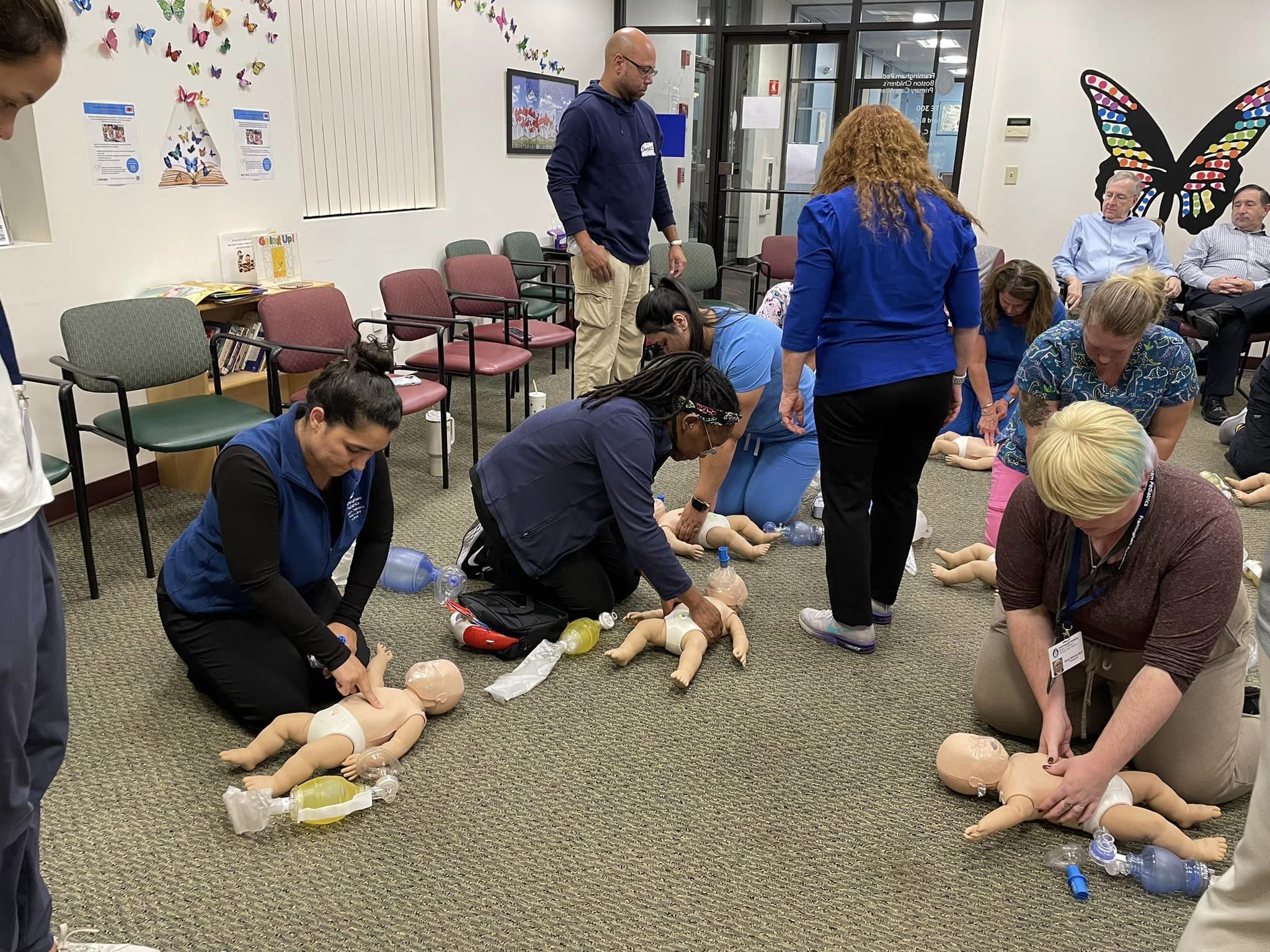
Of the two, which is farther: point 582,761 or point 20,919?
point 582,761

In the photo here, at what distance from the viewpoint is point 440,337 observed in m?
3.95

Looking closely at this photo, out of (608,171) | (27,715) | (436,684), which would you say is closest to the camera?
(27,715)

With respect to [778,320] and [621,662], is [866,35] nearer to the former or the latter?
[778,320]

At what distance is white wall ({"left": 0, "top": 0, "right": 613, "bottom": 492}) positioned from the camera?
11.1 ft

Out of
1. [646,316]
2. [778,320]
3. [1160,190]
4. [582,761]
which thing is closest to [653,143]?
[778,320]

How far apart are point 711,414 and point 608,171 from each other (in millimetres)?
2229

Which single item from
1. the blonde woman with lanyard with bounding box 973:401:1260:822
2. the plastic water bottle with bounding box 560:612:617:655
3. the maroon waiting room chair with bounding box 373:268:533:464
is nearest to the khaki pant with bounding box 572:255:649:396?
the maroon waiting room chair with bounding box 373:268:533:464

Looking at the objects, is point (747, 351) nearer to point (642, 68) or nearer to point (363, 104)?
point (642, 68)

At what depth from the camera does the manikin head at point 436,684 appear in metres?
2.25

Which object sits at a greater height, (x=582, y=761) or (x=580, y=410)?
(x=580, y=410)

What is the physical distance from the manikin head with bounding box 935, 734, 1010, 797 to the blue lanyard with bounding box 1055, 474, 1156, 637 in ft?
1.00

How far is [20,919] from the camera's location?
1331mm

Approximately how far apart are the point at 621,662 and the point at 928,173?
154 centimetres

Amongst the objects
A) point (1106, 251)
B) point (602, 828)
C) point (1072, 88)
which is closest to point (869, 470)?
point (602, 828)
